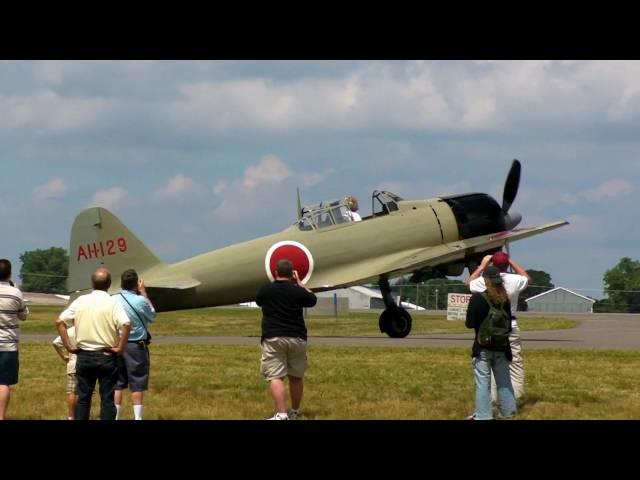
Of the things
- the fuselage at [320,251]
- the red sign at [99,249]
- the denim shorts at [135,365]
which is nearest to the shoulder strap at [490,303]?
the denim shorts at [135,365]

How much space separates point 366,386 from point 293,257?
10141 mm

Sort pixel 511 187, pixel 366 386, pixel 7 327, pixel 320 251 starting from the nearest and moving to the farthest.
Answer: pixel 7 327 → pixel 366 386 → pixel 320 251 → pixel 511 187

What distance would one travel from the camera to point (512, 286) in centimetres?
1221

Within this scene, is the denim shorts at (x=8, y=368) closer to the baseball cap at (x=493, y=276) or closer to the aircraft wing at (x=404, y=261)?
the baseball cap at (x=493, y=276)

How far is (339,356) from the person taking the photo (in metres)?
19.0

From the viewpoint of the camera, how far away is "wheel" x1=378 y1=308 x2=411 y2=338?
25.2 meters

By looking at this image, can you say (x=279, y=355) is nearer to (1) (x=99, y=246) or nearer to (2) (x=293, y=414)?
(2) (x=293, y=414)

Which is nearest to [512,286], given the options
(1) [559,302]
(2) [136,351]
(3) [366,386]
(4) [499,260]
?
(4) [499,260]

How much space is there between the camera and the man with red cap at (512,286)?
11961 millimetres

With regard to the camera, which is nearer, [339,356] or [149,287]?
[339,356]
